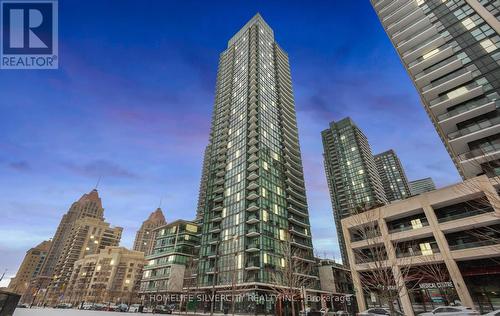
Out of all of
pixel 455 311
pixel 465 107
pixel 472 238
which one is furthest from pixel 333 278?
pixel 465 107

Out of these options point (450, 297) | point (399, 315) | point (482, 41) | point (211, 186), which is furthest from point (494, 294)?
point (211, 186)

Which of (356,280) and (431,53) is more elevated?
(431,53)

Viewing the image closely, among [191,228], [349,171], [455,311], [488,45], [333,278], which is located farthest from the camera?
[349,171]

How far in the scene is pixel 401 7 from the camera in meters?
61.4

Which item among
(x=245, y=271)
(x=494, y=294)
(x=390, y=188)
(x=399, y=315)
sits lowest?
(x=399, y=315)

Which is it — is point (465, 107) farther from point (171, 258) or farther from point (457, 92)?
point (171, 258)

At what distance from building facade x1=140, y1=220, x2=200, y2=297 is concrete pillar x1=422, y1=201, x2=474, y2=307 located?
5630cm

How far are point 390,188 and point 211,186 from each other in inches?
4859

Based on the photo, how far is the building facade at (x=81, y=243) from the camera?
147 m

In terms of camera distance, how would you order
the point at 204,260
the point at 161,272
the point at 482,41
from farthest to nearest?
the point at 161,272, the point at 204,260, the point at 482,41

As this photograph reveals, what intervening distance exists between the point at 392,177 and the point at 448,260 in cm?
13791

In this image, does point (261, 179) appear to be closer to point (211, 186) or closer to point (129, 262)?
point (211, 186)

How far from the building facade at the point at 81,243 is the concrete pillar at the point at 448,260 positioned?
585ft

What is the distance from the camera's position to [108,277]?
397ft
